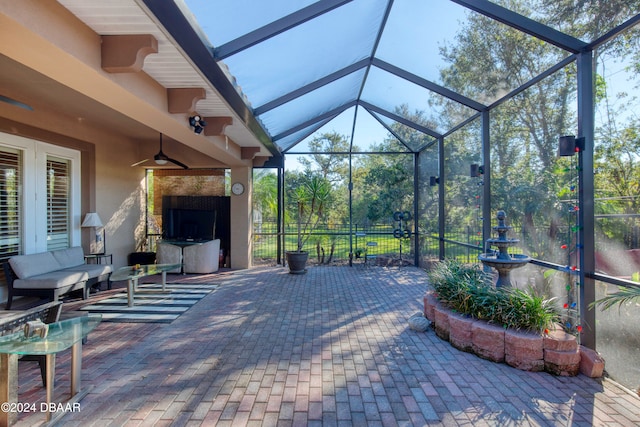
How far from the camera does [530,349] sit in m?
2.60

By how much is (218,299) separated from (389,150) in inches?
206

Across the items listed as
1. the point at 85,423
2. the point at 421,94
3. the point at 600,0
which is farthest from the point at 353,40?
the point at 85,423

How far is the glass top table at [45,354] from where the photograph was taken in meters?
1.87

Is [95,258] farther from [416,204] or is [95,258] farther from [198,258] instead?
[416,204]

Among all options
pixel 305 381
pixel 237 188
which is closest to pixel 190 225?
pixel 237 188

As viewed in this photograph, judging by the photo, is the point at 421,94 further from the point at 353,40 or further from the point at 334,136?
the point at 334,136

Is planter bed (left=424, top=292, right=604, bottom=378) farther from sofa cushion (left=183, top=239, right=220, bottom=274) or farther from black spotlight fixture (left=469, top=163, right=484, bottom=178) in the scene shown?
sofa cushion (left=183, top=239, right=220, bottom=274)

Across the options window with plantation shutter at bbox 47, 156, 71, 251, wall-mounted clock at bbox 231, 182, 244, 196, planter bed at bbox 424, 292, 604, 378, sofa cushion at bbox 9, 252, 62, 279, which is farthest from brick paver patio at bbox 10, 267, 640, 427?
wall-mounted clock at bbox 231, 182, 244, 196

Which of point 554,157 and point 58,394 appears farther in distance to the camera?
point 554,157

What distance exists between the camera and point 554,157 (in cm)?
317

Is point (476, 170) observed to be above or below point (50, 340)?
above

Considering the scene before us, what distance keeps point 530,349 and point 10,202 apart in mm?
6416

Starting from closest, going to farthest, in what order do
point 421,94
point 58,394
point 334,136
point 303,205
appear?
point 58,394
point 421,94
point 303,205
point 334,136

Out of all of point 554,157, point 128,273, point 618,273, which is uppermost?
point 554,157
